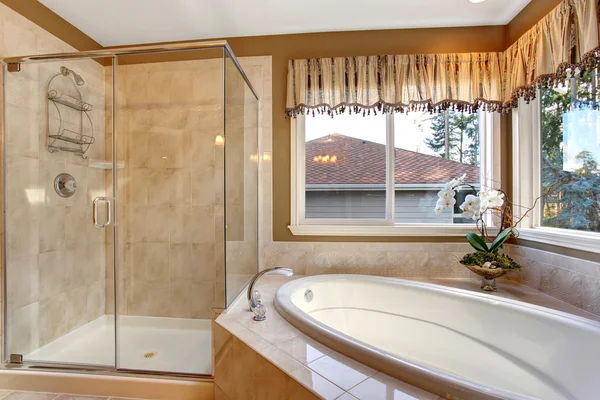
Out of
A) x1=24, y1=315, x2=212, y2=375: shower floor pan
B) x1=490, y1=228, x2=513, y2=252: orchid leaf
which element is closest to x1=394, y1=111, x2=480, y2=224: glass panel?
x1=490, y1=228, x2=513, y2=252: orchid leaf

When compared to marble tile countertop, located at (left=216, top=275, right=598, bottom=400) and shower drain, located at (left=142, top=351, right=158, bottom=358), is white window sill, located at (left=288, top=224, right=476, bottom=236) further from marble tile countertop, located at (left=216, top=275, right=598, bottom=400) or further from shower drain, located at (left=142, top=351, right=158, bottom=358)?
shower drain, located at (left=142, top=351, right=158, bottom=358)

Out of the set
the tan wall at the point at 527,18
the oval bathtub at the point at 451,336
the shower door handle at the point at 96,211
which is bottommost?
the oval bathtub at the point at 451,336

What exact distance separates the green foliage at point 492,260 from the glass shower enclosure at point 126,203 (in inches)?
59.1

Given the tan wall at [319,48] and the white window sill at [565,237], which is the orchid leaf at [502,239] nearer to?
the white window sill at [565,237]

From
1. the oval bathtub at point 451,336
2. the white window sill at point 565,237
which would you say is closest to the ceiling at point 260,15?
the white window sill at point 565,237

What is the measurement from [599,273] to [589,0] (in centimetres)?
134

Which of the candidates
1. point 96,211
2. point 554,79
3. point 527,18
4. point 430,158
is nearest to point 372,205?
point 430,158

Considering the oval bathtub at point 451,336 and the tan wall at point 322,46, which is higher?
the tan wall at point 322,46

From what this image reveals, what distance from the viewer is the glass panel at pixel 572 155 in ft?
4.76

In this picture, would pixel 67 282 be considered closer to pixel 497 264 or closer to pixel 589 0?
pixel 497 264

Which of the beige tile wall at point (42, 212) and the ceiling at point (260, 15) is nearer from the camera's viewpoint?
the beige tile wall at point (42, 212)

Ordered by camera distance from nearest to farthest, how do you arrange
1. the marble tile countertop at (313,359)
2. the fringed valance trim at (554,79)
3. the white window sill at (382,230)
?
1. the marble tile countertop at (313,359)
2. the fringed valance trim at (554,79)
3. the white window sill at (382,230)

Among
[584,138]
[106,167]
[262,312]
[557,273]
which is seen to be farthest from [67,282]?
[584,138]

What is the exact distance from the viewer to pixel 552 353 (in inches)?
47.9
